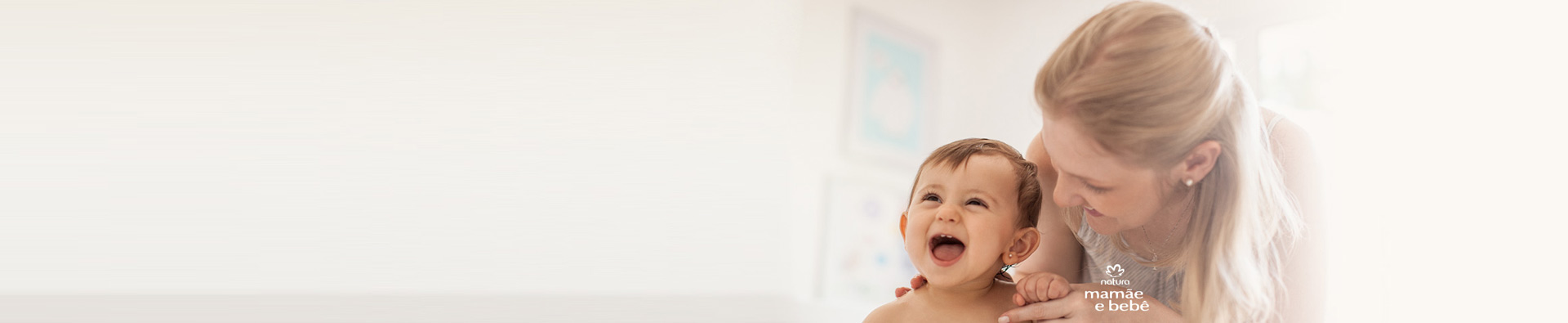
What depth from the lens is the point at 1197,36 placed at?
0.49 m

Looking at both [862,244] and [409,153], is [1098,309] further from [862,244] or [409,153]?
[862,244]

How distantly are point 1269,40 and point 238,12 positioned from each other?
62.1 inches

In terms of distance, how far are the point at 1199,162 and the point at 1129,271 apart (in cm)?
14

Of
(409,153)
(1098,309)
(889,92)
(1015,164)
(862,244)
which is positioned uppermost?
(889,92)

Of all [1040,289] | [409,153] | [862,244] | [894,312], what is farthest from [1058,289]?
[862,244]

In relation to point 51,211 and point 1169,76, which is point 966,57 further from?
point 51,211

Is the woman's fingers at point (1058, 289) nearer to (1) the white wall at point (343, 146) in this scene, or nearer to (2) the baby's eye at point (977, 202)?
(2) the baby's eye at point (977, 202)

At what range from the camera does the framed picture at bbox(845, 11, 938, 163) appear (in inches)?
77.5

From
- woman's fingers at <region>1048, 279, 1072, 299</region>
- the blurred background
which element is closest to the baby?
woman's fingers at <region>1048, 279, 1072, 299</region>

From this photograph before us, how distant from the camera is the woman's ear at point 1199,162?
1.64 ft

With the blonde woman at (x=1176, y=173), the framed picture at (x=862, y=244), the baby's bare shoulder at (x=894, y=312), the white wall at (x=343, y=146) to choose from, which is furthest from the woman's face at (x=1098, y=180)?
the framed picture at (x=862, y=244)

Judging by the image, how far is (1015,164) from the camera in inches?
23.4

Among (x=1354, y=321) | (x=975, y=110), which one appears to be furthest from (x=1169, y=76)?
(x=975, y=110)

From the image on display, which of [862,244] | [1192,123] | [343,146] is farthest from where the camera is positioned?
[862,244]
